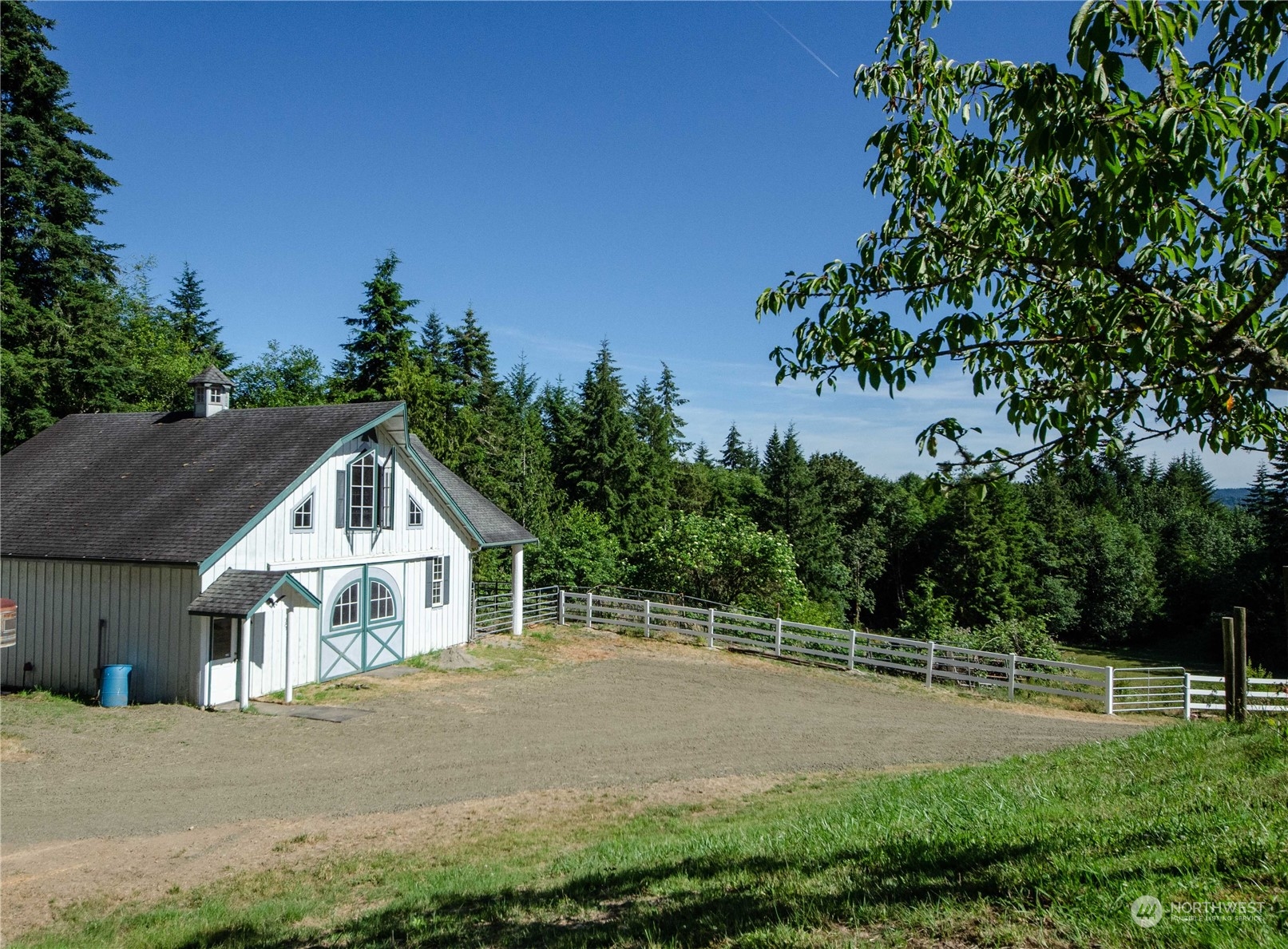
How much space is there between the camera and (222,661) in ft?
48.7

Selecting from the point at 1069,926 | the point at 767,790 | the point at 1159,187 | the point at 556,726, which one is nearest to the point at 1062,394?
the point at 1159,187

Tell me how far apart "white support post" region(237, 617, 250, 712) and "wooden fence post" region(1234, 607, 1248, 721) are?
1569 centimetres

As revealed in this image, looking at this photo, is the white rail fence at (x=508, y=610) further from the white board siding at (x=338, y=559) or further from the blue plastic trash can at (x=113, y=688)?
the blue plastic trash can at (x=113, y=688)

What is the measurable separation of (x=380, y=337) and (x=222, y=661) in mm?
24968

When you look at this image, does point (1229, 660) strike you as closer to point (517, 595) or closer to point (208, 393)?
point (517, 595)

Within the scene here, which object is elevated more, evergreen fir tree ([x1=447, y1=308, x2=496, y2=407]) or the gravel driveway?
evergreen fir tree ([x1=447, y1=308, x2=496, y2=407])

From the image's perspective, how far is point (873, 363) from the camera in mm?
4422

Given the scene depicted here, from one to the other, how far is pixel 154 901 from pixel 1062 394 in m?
8.43

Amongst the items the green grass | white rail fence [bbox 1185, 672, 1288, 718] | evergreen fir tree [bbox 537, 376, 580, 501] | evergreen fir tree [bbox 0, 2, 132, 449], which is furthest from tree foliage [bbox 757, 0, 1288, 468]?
evergreen fir tree [bbox 537, 376, 580, 501]

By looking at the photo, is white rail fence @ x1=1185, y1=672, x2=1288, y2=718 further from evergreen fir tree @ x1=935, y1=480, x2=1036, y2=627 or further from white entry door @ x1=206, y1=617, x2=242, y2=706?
evergreen fir tree @ x1=935, y1=480, x2=1036, y2=627

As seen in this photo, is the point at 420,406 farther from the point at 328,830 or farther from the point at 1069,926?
the point at 1069,926

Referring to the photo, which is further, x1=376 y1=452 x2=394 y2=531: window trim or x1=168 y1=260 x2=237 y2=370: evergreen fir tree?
x1=168 y1=260 x2=237 y2=370: evergreen fir tree

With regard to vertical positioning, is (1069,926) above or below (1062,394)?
below

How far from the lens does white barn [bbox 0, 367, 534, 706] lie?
14.8 metres
